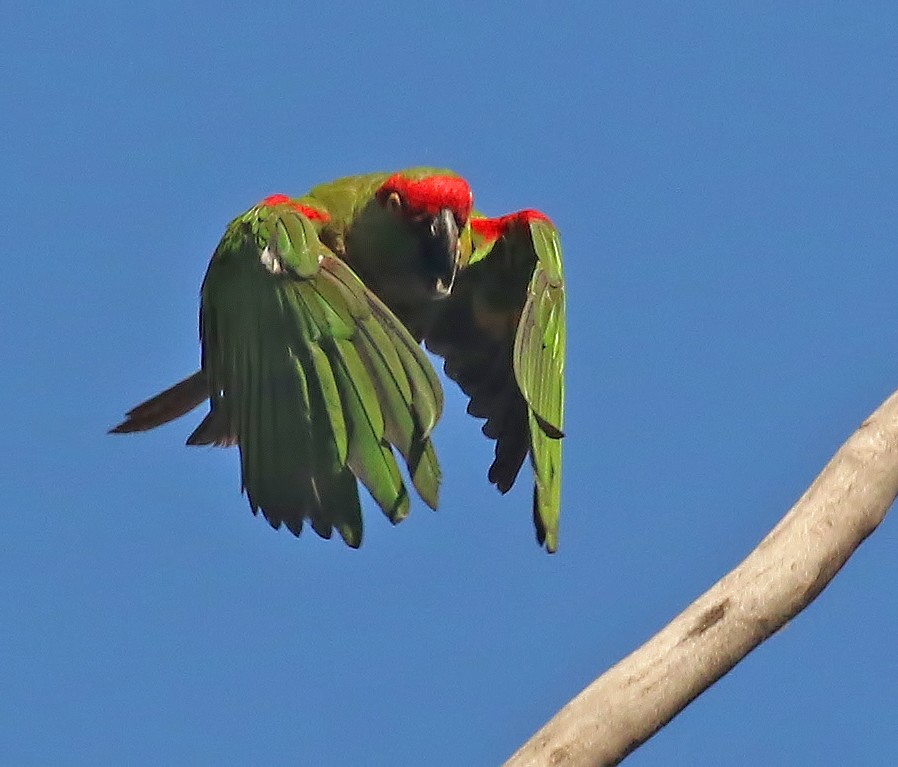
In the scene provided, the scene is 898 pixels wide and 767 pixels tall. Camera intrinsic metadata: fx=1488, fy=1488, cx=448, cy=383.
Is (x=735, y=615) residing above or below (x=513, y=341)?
below

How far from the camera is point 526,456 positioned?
6.02 m

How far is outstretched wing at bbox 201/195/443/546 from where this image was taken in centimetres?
486

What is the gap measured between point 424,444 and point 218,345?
121cm

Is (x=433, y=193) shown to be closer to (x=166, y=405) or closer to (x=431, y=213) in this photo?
(x=431, y=213)

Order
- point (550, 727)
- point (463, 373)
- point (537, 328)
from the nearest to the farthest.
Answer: point (550, 727) → point (537, 328) → point (463, 373)

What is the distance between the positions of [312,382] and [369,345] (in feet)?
0.78

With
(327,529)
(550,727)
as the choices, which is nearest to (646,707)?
(550,727)

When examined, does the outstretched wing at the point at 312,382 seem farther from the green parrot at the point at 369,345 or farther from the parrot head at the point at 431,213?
the parrot head at the point at 431,213

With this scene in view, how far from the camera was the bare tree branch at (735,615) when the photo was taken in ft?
12.6

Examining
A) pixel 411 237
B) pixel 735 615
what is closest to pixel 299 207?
pixel 411 237

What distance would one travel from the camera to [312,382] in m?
5.02

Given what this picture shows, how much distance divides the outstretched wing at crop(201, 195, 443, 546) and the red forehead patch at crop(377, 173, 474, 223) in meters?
0.52

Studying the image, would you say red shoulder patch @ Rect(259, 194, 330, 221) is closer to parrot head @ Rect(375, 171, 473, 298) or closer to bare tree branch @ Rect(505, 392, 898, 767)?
parrot head @ Rect(375, 171, 473, 298)

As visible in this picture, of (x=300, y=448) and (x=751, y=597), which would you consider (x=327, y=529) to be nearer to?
(x=300, y=448)
